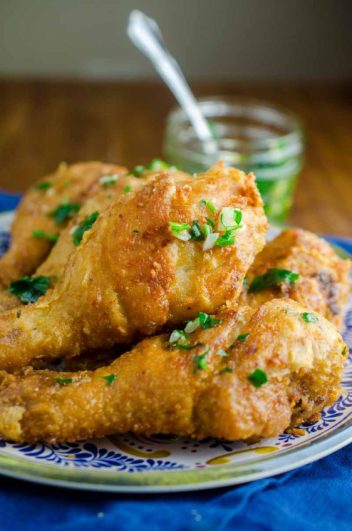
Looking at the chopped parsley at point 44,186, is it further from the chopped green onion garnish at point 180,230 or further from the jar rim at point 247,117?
the chopped green onion garnish at point 180,230

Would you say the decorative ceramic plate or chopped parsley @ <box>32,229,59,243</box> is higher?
chopped parsley @ <box>32,229,59,243</box>

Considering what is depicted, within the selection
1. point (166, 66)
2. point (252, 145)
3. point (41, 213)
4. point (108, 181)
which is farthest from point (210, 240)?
point (166, 66)

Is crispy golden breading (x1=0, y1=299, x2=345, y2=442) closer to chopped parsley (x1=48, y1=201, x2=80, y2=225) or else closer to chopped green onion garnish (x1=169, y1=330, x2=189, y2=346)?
chopped green onion garnish (x1=169, y1=330, x2=189, y2=346)

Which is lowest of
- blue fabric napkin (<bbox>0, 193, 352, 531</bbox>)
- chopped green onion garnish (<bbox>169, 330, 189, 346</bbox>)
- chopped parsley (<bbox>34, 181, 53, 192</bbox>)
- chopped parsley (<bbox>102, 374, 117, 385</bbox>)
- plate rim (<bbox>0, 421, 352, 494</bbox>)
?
blue fabric napkin (<bbox>0, 193, 352, 531</bbox>)

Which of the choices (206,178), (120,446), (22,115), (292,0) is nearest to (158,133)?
(22,115)

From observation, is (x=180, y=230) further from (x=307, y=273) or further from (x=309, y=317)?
(x=307, y=273)

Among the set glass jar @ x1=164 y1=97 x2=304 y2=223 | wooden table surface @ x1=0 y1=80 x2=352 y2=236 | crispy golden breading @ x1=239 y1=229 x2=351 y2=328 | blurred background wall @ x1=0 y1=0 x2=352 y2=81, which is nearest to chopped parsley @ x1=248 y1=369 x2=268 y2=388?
crispy golden breading @ x1=239 y1=229 x2=351 y2=328
